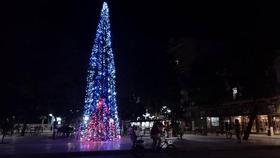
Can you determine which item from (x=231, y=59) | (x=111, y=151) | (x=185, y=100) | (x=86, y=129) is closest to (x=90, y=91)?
(x=86, y=129)

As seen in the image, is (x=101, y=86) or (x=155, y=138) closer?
(x=155, y=138)

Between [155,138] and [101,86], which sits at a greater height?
[101,86]

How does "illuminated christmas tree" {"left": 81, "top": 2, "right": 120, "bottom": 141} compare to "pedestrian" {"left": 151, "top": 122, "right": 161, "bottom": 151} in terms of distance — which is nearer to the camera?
"pedestrian" {"left": 151, "top": 122, "right": 161, "bottom": 151}

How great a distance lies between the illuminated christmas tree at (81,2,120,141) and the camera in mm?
28797

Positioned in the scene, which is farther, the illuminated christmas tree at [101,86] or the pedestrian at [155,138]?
the illuminated christmas tree at [101,86]

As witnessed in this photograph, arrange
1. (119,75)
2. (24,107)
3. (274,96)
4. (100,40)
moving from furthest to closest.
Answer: (119,75)
(24,107)
(274,96)
(100,40)

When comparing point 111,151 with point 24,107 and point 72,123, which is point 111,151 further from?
point 72,123

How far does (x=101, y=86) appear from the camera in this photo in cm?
2906

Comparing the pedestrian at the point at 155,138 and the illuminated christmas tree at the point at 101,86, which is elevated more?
the illuminated christmas tree at the point at 101,86

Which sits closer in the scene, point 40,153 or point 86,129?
point 40,153

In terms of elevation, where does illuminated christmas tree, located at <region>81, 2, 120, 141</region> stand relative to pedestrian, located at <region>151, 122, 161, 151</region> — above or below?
above

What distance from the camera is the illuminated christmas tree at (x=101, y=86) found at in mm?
28797

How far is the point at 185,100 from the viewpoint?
7156cm

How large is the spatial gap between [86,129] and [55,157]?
10.5m
